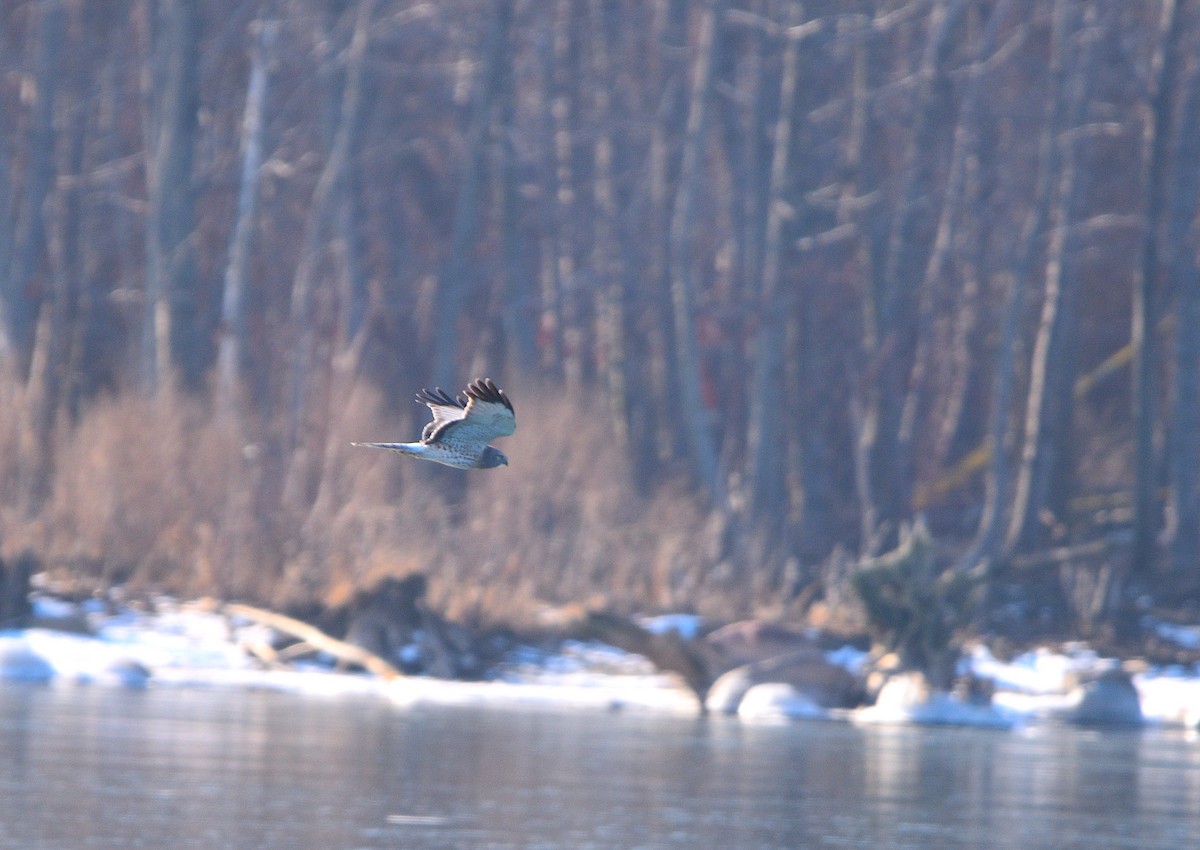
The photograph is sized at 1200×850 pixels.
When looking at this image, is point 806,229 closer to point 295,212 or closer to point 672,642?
point 295,212

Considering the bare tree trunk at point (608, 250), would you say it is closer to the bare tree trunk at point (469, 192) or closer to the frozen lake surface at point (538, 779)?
the bare tree trunk at point (469, 192)

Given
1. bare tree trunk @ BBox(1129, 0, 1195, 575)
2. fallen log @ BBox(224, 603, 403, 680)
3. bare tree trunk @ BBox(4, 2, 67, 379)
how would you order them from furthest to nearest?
1. bare tree trunk @ BBox(4, 2, 67, 379)
2. bare tree trunk @ BBox(1129, 0, 1195, 575)
3. fallen log @ BBox(224, 603, 403, 680)

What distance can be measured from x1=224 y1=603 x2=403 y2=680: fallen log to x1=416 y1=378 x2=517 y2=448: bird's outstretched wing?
415 inches

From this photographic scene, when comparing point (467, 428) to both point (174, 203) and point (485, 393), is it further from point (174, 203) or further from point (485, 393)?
point (174, 203)

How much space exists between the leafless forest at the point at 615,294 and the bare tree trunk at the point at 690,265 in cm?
7

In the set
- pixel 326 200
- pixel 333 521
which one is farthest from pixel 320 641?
pixel 326 200

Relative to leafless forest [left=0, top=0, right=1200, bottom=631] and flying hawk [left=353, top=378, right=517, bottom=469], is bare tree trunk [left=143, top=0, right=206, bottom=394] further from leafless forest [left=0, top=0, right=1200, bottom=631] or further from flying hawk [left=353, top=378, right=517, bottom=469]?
flying hawk [left=353, top=378, right=517, bottom=469]

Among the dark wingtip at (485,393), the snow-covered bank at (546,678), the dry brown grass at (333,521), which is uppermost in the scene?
the dry brown grass at (333,521)

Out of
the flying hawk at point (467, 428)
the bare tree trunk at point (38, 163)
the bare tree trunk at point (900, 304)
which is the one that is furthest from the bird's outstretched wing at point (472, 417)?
the bare tree trunk at point (38, 163)

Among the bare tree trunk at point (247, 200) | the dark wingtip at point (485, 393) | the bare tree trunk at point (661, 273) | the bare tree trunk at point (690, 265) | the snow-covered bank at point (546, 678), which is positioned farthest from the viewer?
the bare tree trunk at point (661, 273)

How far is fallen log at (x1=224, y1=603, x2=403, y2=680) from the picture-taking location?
21.3 metres

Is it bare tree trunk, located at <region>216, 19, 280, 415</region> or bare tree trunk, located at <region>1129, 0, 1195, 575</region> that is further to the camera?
bare tree trunk, located at <region>216, 19, 280, 415</region>

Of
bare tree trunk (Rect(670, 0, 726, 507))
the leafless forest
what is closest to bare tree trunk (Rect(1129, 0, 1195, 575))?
the leafless forest

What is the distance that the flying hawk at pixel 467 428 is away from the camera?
10.5 m
